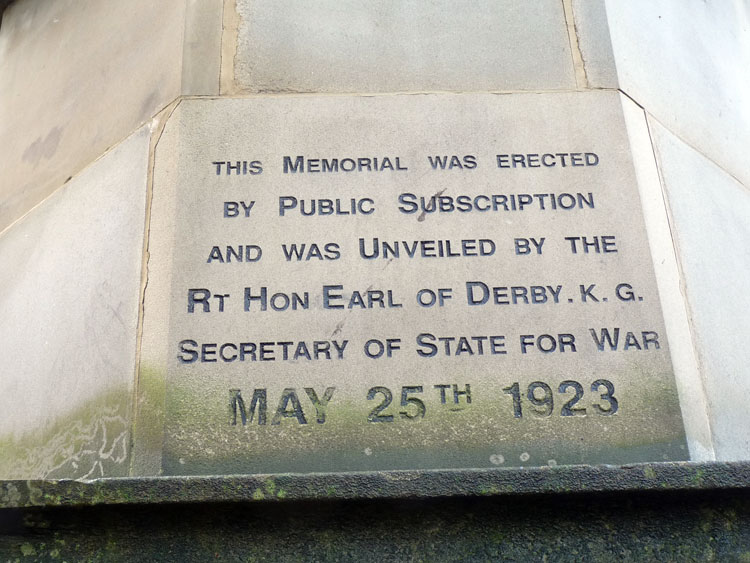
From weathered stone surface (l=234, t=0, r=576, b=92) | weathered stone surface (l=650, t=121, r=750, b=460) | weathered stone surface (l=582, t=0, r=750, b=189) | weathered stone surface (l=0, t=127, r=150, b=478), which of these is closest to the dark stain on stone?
weathered stone surface (l=0, t=127, r=150, b=478)

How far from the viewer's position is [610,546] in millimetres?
3258

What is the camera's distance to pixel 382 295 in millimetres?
3916

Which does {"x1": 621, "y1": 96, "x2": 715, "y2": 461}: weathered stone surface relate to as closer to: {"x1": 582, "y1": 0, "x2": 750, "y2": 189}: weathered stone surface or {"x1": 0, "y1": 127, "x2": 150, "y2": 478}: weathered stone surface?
{"x1": 582, "y1": 0, "x2": 750, "y2": 189}: weathered stone surface

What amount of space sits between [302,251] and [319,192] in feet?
1.08

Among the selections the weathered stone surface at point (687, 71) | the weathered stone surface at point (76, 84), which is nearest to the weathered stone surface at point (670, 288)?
the weathered stone surface at point (687, 71)

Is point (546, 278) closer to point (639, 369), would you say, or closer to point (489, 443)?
point (639, 369)

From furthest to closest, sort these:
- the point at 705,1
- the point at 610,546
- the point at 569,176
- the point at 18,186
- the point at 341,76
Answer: the point at 705,1
the point at 18,186
the point at 341,76
the point at 569,176
the point at 610,546

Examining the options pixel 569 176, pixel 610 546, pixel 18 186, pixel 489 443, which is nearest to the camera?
pixel 610 546

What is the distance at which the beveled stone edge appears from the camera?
3168mm

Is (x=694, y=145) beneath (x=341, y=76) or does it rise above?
beneath

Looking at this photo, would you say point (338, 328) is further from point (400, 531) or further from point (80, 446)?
point (80, 446)

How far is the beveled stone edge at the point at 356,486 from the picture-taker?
10.4 feet


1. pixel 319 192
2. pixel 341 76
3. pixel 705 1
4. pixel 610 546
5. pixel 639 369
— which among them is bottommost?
pixel 610 546

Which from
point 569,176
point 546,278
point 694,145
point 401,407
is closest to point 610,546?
point 401,407
